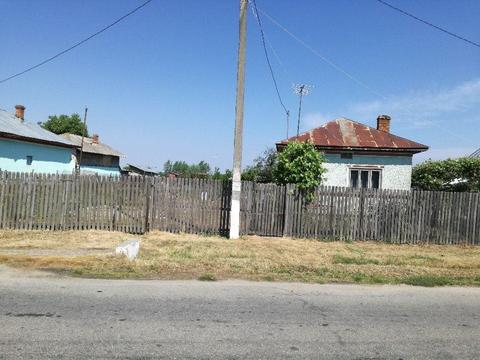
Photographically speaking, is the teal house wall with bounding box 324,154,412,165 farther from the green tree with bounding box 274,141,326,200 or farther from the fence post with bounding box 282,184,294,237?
the fence post with bounding box 282,184,294,237

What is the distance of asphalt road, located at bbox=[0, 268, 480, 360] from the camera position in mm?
4125

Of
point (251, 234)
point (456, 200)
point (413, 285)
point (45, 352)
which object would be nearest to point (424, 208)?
point (456, 200)

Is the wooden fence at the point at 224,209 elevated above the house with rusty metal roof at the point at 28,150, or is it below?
below

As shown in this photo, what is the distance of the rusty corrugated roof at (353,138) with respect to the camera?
17.4 meters

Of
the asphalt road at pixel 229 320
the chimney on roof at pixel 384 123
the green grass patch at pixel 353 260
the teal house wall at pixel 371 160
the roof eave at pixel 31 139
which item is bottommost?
the asphalt road at pixel 229 320

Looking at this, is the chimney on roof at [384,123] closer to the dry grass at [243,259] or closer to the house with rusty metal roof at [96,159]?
the dry grass at [243,259]

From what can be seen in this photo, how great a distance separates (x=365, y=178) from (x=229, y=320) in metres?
14.0

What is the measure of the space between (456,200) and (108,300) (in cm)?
1155

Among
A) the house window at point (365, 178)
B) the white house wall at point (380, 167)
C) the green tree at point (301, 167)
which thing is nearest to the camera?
the green tree at point (301, 167)

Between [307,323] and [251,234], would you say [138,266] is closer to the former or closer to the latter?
[307,323]

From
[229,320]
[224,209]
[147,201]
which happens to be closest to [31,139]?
[147,201]

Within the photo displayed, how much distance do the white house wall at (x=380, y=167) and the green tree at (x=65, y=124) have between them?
58534 mm

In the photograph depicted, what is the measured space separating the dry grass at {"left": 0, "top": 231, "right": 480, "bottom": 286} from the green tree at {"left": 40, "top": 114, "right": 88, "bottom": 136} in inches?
2421

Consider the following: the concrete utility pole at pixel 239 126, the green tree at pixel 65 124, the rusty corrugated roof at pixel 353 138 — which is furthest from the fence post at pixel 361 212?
the green tree at pixel 65 124
